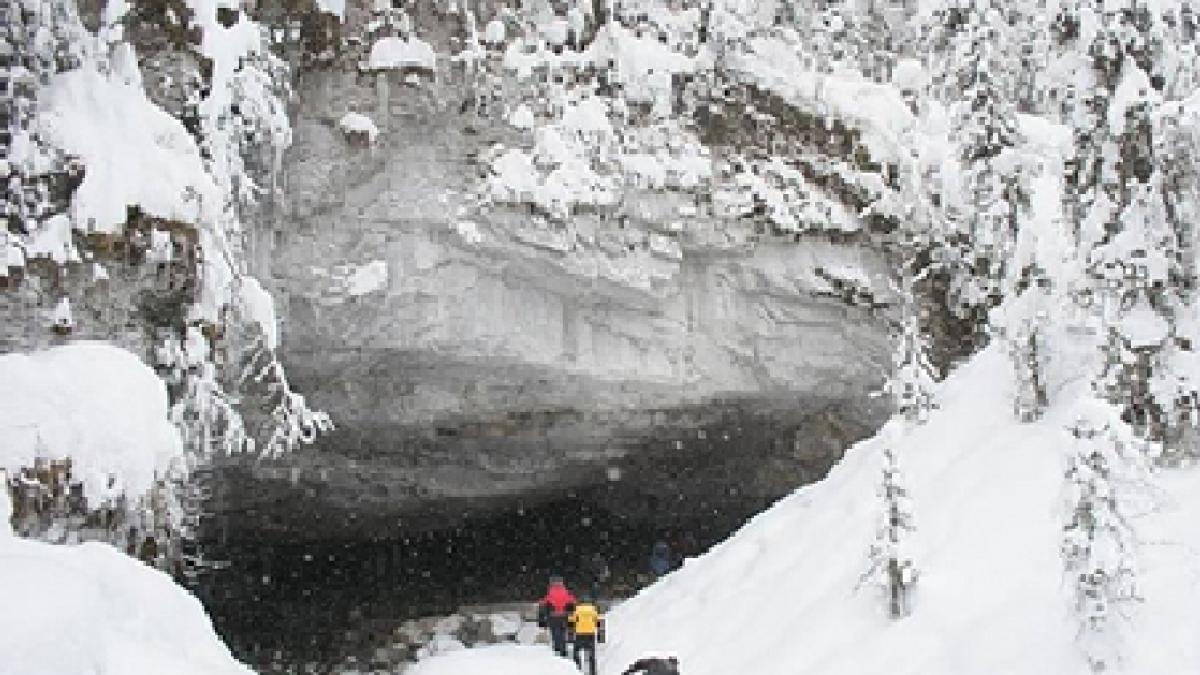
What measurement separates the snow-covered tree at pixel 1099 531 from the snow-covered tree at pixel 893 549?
164 centimetres

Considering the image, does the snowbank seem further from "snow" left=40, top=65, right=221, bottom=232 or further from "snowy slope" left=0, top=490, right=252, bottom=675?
"snow" left=40, top=65, right=221, bottom=232

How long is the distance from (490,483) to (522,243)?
5.63 metres

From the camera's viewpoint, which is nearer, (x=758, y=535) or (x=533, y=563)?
(x=758, y=535)

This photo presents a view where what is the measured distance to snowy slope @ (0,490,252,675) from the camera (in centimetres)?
580

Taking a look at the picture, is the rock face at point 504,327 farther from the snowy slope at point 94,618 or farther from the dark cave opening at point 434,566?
the snowy slope at point 94,618

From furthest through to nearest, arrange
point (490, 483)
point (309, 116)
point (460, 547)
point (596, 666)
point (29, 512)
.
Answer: point (460, 547), point (490, 483), point (309, 116), point (596, 666), point (29, 512)

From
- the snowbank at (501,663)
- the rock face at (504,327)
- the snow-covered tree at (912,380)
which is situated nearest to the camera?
the snowbank at (501,663)

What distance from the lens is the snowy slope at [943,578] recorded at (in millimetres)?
8805

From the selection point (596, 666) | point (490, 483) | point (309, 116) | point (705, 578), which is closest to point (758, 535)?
point (705, 578)

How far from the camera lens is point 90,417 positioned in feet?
31.4

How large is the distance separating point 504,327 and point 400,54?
3.91 meters

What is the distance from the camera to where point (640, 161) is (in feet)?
52.6

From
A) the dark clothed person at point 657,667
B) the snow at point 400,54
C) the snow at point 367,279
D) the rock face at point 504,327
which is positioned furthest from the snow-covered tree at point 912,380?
the snow at point 400,54

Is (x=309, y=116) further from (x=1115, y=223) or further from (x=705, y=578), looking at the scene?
(x=1115, y=223)
